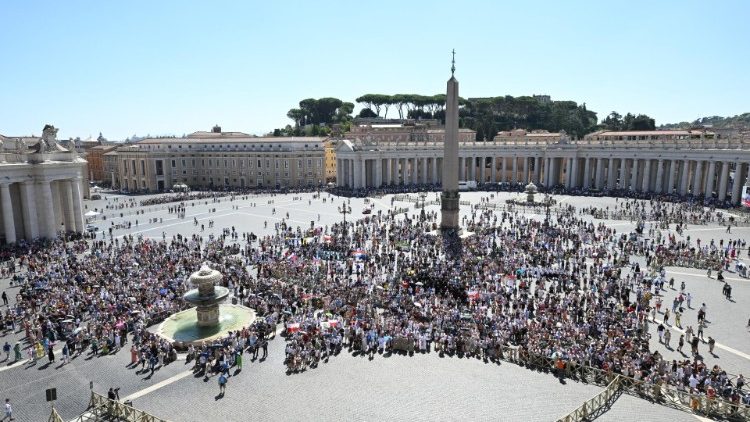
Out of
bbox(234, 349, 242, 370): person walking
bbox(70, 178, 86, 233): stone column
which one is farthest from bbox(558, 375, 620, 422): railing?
bbox(70, 178, 86, 233): stone column

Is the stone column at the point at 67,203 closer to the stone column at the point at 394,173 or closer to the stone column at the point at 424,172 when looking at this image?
the stone column at the point at 394,173

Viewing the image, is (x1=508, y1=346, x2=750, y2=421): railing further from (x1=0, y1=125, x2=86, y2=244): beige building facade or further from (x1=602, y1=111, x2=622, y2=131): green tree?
(x1=602, y1=111, x2=622, y2=131): green tree

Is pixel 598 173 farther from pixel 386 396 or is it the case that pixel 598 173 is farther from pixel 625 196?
pixel 386 396

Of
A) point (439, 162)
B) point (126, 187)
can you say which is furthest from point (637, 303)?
point (126, 187)

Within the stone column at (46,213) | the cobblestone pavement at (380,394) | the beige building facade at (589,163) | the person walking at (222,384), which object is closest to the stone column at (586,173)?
the beige building facade at (589,163)

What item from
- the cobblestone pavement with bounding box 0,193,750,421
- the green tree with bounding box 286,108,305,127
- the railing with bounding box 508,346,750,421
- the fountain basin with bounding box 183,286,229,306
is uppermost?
the green tree with bounding box 286,108,305,127
